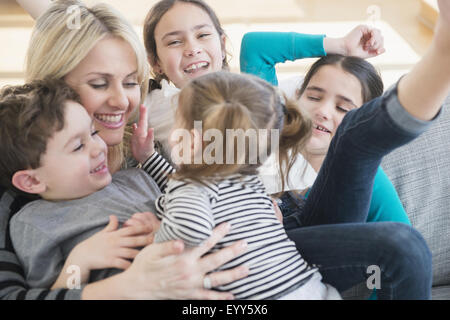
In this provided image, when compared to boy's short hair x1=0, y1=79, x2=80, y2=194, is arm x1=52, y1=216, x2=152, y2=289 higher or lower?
lower

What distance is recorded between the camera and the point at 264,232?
88cm

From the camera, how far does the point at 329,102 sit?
54.1 inches

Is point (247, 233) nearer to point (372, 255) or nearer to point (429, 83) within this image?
point (372, 255)

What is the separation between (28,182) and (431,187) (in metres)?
0.92

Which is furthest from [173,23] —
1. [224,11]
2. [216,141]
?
[224,11]

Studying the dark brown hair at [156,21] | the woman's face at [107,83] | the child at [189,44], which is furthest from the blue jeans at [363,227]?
the dark brown hair at [156,21]

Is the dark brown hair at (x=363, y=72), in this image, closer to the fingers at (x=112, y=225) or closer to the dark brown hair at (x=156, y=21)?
the dark brown hair at (x=156, y=21)

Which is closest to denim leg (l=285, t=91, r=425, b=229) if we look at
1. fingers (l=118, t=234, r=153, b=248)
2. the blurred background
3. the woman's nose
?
fingers (l=118, t=234, r=153, b=248)

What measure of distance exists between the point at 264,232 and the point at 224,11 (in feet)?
9.04

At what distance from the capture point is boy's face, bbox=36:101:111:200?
97 cm

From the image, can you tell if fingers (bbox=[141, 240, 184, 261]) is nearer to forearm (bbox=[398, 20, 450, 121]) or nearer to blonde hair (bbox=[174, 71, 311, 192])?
blonde hair (bbox=[174, 71, 311, 192])

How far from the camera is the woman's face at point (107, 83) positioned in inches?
43.8

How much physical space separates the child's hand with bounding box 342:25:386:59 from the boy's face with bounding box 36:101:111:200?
817 millimetres

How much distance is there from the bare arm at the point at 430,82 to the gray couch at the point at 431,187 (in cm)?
52
